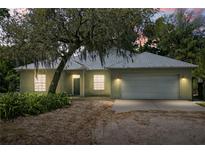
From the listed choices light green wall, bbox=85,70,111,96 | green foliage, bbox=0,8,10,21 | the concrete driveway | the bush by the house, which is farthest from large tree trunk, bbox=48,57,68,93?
green foliage, bbox=0,8,10,21

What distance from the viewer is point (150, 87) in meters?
6.71

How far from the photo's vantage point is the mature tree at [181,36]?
591cm

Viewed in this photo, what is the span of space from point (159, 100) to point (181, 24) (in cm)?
173

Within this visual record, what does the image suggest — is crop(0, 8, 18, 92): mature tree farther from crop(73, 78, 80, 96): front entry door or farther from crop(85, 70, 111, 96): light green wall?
crop(85, 70, 111, 96): light green wall

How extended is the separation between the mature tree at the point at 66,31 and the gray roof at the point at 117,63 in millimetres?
187

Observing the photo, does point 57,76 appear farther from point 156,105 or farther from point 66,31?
point 156,105

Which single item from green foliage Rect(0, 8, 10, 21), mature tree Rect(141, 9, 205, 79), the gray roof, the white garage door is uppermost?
green foliage Rect(0, 8, 10, 21)

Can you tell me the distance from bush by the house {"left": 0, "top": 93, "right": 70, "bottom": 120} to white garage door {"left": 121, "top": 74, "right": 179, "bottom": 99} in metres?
1.67

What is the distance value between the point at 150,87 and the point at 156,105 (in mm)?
767

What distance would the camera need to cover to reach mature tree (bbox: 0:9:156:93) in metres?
6.23

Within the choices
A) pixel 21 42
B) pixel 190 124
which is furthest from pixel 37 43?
pixel 190 124

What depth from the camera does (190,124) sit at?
5.36 m

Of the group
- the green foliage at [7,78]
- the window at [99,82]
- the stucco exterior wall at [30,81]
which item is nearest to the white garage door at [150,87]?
the window at [99,82]

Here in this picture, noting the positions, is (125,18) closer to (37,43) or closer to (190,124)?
(37,43)
